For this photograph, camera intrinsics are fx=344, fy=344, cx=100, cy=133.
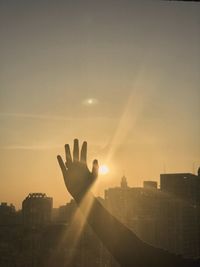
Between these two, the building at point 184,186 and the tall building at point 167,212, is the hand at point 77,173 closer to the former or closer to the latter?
the tall building at point 167,212

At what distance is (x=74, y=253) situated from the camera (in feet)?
119

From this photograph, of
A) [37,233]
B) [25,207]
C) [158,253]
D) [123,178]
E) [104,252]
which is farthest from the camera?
[123,178]

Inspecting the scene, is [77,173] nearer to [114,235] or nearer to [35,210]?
[114,235]

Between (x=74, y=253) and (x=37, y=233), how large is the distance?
526cm

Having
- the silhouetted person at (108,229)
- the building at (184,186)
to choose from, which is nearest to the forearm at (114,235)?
the silhouetted person at (108,229)

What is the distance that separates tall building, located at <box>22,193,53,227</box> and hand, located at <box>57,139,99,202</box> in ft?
147

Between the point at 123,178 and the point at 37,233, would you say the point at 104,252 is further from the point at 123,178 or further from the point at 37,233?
the point at 123,178

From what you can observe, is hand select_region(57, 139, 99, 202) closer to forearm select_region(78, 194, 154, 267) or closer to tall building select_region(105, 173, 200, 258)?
forearm select_region(78, 194, 154, 267)

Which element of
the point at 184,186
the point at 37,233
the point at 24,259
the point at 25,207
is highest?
the point at 184,186

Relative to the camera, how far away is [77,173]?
3.96 ft

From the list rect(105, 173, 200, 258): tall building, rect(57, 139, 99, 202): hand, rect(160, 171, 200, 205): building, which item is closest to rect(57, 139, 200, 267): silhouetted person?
rect(57, 139, 99, 202): hand

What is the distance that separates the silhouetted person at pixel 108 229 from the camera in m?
1.06

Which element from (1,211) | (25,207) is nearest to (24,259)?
(25,207)

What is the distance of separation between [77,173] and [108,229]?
22cm
